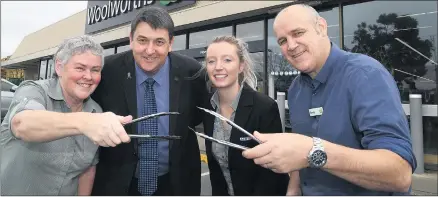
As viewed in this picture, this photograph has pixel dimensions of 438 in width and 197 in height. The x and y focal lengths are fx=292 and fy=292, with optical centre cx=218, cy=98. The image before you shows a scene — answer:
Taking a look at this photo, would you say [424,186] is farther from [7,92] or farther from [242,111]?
[7,92]

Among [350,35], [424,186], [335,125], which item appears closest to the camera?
[335,125]

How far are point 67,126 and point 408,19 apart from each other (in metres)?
6.27

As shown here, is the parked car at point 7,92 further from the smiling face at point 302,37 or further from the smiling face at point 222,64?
the smiling face at point 302,37

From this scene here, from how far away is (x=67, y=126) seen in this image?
4.73ft

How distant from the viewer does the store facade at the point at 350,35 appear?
204 inches

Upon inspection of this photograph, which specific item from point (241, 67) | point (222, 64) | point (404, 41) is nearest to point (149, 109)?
point (222, 64)

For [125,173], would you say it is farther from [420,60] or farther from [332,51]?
[420,60]

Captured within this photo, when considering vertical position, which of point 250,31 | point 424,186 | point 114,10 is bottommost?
point 424,186

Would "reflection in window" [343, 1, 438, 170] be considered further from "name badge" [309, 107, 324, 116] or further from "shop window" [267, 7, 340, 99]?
"name badge" [309, 107, 324, 116]

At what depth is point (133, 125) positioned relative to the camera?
7.14 feet

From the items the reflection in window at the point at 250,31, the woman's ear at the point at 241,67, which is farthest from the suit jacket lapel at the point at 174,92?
the reflection in window at the point at 250,31

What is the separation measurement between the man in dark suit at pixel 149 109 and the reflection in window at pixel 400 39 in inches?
183

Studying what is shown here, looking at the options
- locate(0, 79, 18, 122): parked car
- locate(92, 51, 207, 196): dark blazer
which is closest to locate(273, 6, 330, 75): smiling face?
locate(92, 51, 207, 196): dark blazer

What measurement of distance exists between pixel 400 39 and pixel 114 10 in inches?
408
